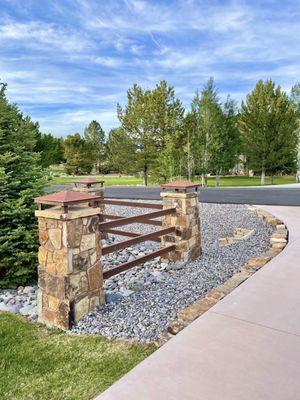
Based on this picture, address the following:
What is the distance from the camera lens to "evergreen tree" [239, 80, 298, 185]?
2603cm

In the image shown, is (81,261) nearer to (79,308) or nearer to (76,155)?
(79,308)

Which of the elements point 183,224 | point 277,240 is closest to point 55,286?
point 183,224

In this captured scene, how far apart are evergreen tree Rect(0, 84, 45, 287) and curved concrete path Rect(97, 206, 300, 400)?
9.06ft

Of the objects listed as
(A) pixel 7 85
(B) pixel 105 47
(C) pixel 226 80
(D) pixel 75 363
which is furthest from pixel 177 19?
(C) pixel 226 80

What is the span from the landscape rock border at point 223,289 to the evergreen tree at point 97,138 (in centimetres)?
4432

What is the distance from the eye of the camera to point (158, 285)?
425 centimetres

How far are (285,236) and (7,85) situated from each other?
5504 mm

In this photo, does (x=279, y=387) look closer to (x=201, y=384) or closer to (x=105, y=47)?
(x=201, y=384)

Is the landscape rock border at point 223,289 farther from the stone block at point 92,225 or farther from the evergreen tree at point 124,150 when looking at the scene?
the evergreen tree at point 124,150

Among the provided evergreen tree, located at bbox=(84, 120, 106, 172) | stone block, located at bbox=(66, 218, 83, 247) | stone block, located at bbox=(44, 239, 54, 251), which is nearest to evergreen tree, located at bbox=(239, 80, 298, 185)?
stone block, located at bbox=(66, 218, 83, 247)

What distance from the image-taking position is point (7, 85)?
16.0 ft

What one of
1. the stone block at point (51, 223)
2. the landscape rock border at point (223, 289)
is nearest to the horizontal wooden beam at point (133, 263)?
the stone block at point (51, 223)

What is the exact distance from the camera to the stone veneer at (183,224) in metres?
5.27

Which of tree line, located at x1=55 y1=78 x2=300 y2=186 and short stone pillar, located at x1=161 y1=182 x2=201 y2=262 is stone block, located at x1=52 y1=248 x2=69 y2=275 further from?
tree line, located at x1=55 y1=78 x2=300 y2=186
